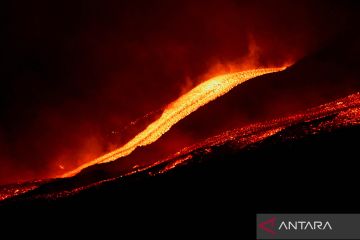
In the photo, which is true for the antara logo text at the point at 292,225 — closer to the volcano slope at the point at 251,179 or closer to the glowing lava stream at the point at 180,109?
the volcano slope at the point at 251,179

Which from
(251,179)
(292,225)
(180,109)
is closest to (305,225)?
(292,225)

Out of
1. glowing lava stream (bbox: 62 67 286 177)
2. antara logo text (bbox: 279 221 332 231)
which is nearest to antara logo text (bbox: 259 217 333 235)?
antara logo text (bbox: 279 221 332 231)

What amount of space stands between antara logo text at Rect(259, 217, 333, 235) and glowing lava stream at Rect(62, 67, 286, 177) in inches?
108

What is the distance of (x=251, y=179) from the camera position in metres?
3.48

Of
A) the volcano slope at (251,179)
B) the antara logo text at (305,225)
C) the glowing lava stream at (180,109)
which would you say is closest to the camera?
the antara logo text at (305,225)

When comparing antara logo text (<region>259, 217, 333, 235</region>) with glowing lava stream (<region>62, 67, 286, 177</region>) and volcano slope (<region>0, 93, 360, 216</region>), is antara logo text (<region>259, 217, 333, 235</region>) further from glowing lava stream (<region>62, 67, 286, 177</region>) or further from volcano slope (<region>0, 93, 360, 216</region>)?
glowing lava stream (<region>62, 67, 286, 177</region>)

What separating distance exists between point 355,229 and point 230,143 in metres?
1.39

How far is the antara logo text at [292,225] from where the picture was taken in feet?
10.4

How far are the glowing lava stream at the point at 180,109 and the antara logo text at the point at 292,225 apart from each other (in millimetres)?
2738

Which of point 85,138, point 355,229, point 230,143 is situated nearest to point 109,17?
point 85,138

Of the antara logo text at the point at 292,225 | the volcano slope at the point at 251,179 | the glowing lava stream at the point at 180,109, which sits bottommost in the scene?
the antara logo text at the point at 292,225

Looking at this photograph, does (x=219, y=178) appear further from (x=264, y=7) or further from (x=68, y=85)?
(x=68, y=85)

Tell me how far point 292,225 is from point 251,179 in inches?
17.5

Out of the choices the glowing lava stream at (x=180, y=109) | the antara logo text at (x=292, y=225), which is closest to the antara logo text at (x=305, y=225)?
the antara logo text at (x=292, y=225)
